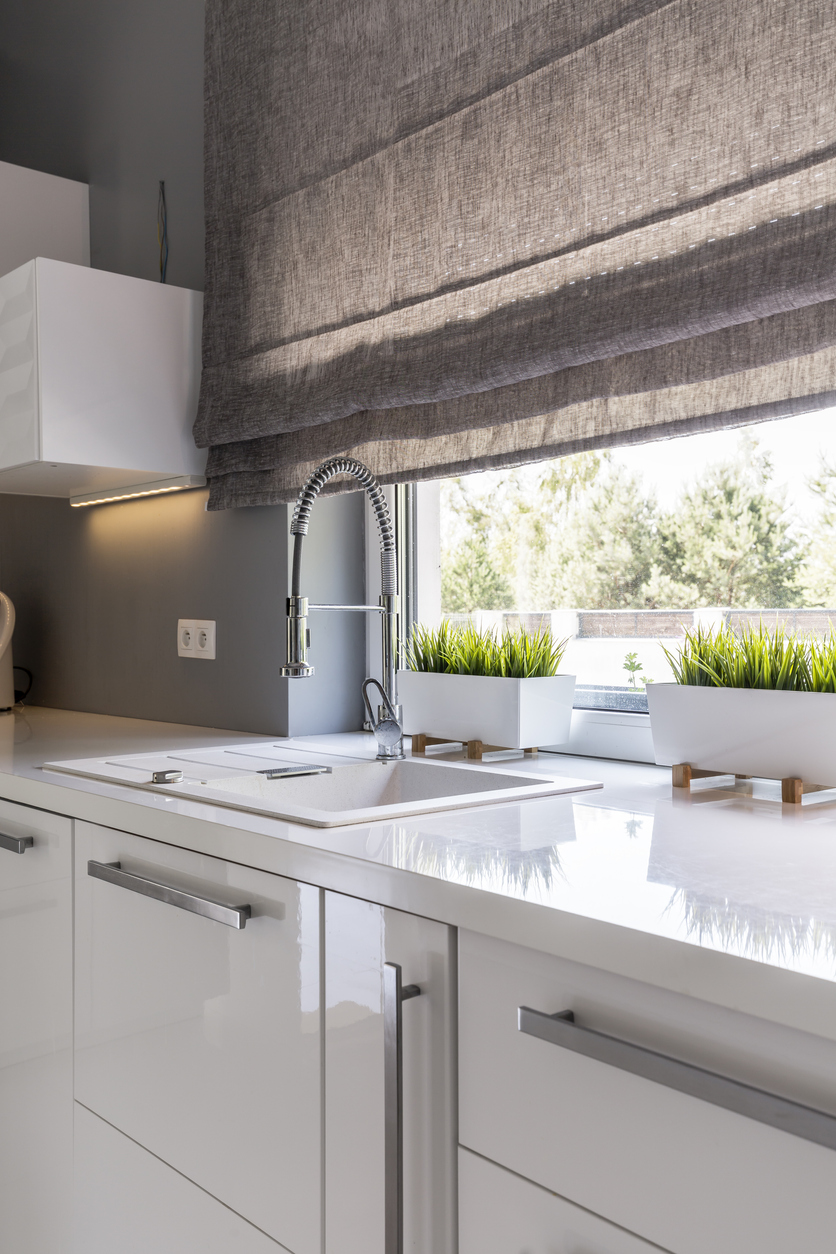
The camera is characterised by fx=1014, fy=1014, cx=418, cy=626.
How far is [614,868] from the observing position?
877 mm

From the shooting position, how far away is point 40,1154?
1.48 m

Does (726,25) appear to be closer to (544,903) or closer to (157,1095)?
(544,903)

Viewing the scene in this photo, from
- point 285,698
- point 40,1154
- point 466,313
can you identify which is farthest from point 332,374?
point 40,1154

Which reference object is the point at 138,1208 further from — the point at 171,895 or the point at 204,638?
the point at 204,638

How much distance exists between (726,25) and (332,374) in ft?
2.68

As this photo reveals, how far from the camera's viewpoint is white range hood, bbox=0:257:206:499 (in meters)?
1.85

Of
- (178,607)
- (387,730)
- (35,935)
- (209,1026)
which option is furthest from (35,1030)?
(178,607)

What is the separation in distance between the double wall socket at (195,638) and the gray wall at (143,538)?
0.02 metres

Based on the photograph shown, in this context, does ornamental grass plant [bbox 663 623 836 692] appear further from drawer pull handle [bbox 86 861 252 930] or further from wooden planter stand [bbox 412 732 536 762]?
drawer pull handle [bbox 86 861 252 930]

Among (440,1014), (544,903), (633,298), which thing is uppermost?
(633,298)

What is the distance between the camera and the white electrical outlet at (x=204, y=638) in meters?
2.16

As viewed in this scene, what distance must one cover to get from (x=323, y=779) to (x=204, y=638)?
75 cm

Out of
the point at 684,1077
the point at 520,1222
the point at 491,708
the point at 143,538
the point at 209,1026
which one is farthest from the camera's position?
the point at 143,538

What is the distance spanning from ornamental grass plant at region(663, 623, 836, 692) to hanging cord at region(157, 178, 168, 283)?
1.53m
